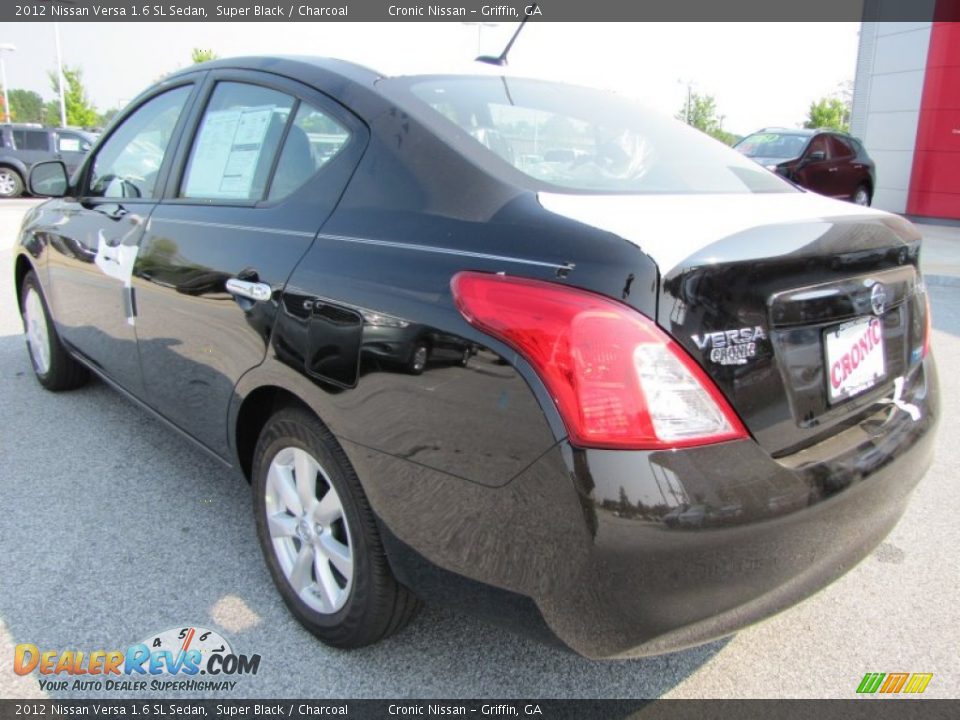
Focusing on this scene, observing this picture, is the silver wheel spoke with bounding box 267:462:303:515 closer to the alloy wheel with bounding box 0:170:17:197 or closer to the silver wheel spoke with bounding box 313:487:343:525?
the silver wheel spoke with bounding box 313:487:343:525

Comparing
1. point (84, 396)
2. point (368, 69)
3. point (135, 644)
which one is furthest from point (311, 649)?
point (84, 396)

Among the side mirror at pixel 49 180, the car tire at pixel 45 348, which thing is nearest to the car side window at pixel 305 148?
the side mirror at pixel 49 180

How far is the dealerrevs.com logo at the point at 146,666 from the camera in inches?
79.3

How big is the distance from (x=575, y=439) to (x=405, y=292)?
55 centimetres

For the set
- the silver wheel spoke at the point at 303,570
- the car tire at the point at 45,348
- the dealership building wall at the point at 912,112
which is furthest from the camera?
the dealership building wall at the point at 912,112

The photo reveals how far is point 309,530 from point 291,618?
1.20 ft

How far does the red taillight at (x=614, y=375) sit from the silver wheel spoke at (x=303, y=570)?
107cm

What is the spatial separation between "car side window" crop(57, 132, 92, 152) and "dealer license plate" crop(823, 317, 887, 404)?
22124mm

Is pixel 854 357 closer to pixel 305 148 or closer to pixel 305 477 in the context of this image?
pixel 305 477

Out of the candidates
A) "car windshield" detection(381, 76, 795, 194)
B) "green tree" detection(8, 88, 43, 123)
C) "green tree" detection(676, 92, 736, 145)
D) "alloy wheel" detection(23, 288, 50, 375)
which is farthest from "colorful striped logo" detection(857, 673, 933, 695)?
"green tree" detection(8, 88, 43, 123)

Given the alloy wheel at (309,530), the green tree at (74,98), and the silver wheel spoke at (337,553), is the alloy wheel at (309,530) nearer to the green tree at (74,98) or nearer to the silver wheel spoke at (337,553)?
the silver wheel spoke at (337,553)

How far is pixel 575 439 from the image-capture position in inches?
54.7

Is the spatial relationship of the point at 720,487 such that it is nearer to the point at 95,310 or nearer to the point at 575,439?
the point at 575,439

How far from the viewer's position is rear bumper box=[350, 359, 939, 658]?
1.39 meters
